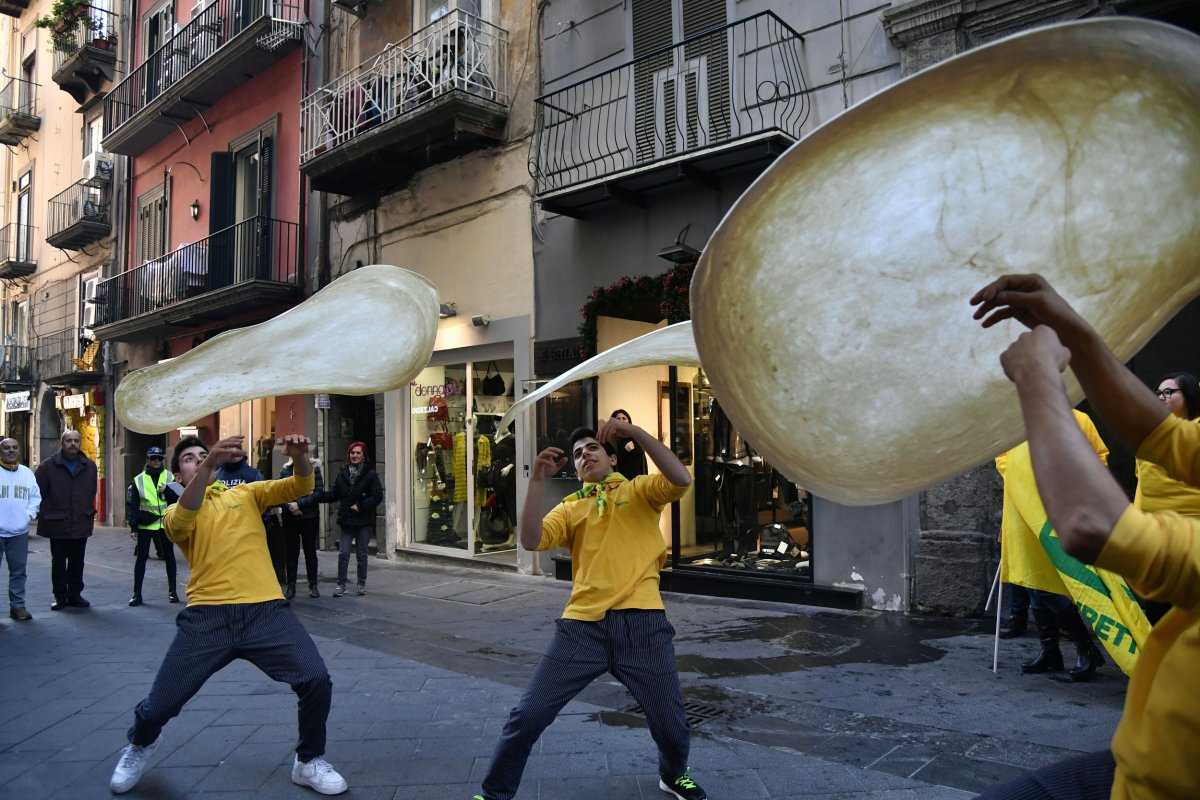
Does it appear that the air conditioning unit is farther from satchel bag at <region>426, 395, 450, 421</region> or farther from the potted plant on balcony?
satchel bag at <region>426, 395, 450, 421</region>

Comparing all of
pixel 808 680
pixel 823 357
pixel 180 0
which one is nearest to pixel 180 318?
pixel 180 0

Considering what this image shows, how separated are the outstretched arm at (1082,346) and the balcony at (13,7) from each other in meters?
32.7

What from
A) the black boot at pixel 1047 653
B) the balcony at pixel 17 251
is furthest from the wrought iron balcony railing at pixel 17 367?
the black boot at pixel 1047 653

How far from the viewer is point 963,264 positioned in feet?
5.17

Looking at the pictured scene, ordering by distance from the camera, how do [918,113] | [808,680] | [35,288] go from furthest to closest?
[35,288]
[808,680]
[918,113]

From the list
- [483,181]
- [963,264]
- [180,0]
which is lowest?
[963,264]

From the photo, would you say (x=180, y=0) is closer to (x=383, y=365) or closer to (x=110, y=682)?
(x=110, y=682)

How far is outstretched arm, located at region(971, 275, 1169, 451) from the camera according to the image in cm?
149

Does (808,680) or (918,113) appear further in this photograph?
(808,680)

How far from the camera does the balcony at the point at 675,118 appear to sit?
8547mm

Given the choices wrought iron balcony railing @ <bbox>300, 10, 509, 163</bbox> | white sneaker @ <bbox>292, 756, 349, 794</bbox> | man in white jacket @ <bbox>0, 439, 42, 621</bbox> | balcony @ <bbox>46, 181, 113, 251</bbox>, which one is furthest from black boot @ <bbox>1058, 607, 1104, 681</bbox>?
balcony @ <bbox>46, 181, 113, 251</bbox>

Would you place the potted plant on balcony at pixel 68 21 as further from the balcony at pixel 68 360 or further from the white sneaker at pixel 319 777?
the white sneaker at pixel 319 777

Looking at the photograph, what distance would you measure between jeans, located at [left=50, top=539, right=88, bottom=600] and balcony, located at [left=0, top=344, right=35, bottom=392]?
18655mm

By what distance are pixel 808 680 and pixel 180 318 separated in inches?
576
